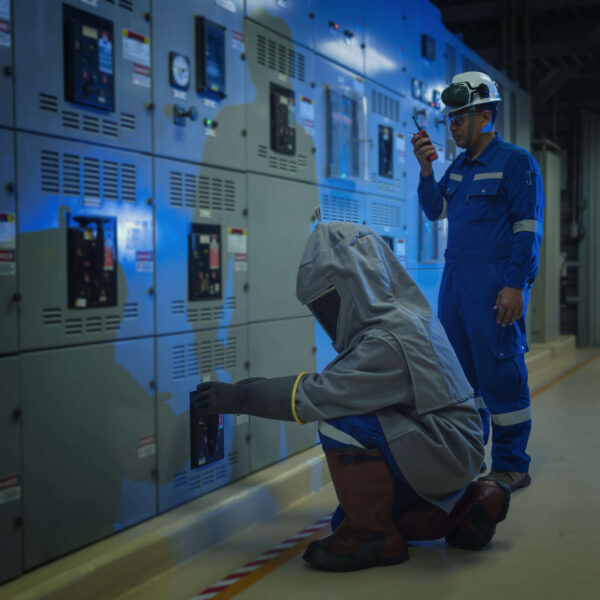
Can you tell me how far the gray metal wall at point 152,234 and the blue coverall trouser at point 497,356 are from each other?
93cm

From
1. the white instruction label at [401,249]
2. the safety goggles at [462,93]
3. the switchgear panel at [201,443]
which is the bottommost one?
the switchgear panel at [201,443]

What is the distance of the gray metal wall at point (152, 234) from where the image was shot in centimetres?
238

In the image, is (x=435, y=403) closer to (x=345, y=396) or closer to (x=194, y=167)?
(x=345, y=396)

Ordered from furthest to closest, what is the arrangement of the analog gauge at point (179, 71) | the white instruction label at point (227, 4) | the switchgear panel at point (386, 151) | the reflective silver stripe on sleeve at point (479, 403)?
the switchgear panel at point (386, 151) < the reflective silver stripe on sleeve at point (479, 403) < the white instruction label at point (227, 4) < the analog gauge at point (179, 71)

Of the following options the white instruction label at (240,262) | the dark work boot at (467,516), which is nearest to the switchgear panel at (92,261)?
the white instruction label at (240,262)

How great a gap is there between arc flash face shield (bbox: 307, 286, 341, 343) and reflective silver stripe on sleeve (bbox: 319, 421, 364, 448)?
0.36 meters

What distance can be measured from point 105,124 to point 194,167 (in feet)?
1.75

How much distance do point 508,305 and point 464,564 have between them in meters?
1.26

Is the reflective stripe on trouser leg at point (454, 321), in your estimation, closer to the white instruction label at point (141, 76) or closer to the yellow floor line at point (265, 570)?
the yellow floor line at point (265, 570)

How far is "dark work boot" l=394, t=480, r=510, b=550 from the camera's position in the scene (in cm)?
271

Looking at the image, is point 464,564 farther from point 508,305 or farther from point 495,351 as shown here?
point 508,305

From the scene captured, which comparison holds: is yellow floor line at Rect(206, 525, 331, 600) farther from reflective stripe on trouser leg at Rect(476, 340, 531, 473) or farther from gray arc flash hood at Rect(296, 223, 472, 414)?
reflective stripe on trouser leg at Rect(476, 340, 531, 473)

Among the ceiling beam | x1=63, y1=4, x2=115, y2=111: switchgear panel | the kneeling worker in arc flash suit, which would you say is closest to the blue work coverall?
the kneeling worker in arc flash suit

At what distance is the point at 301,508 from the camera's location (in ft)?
11.4
